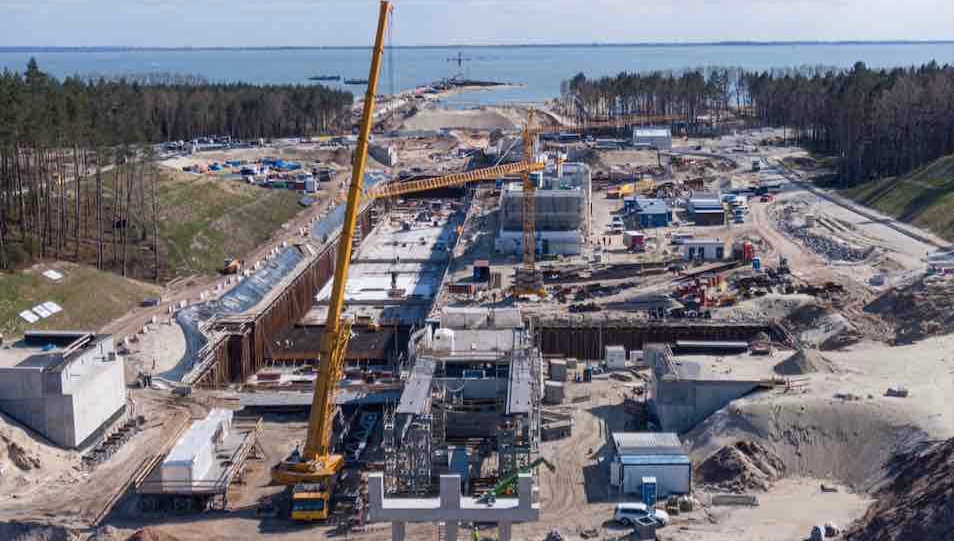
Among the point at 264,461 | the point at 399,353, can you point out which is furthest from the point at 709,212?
the point at 264,461

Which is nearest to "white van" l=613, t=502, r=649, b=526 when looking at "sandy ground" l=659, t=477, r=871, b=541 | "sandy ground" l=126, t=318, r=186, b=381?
"sandy ground" l=659, t=477, r=871, b=541

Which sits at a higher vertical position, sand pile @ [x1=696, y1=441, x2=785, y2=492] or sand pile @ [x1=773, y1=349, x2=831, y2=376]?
sand pile @ [x1=773, y1=349, x2=831, y2=376]

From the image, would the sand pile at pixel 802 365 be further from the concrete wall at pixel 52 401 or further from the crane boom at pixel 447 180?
the crane boom at pixel 447 180

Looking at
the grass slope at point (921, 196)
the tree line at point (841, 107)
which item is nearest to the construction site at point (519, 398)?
the grass slope at point (921, 196)

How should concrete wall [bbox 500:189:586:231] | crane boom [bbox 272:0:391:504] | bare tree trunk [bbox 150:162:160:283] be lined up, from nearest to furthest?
crane boom [bbox 272:0:391:504]
bare tree trunk [bbox 150:162:160:283]
concrete wall [bbox 500:189:586:231]

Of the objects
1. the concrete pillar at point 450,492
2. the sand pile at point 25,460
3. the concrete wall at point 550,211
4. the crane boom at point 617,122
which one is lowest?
the sand pile at point 25,460

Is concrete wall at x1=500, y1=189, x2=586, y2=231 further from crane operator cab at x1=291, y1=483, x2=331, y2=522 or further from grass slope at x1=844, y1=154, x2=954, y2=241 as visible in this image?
crane operator cab at x1=291, y1=483, x2=331, y2=522

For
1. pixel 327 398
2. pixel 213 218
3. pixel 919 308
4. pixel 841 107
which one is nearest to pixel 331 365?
pixel 327 398
